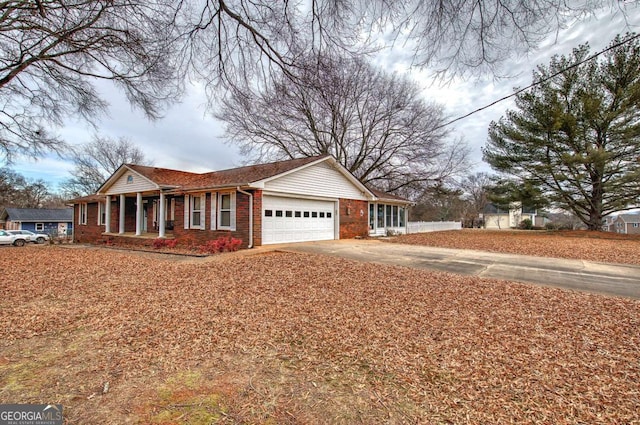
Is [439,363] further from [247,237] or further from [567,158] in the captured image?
[567,158]

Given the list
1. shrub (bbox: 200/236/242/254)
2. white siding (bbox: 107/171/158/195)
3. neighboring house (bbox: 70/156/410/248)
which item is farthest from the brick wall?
white siding (bbox: 107/171/158/195)

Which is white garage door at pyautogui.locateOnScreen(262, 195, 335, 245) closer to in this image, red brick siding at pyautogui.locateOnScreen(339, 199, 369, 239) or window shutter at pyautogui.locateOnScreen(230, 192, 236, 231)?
red brick siding at pyautogui.locateOnScreen(339, 199, 369, 239)

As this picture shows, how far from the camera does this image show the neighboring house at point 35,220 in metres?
38.5

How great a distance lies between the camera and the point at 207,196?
42.9ft

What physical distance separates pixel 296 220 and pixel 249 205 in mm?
2746

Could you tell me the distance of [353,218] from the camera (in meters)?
16.5

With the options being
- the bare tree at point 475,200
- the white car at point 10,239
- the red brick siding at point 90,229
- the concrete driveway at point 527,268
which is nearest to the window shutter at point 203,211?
the concrete driveway at point 527,268

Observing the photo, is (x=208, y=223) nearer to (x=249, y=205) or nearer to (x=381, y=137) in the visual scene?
(x=249, y=205)

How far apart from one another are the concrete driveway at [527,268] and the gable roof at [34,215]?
47.3 m

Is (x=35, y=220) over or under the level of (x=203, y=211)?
under

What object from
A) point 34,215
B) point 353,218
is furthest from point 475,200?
point 34,215

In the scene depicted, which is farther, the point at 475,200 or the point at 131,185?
the point at 475,200

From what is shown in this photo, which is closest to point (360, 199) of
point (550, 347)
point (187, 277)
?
point (187, 277)

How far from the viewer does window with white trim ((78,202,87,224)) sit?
69.0 ft
